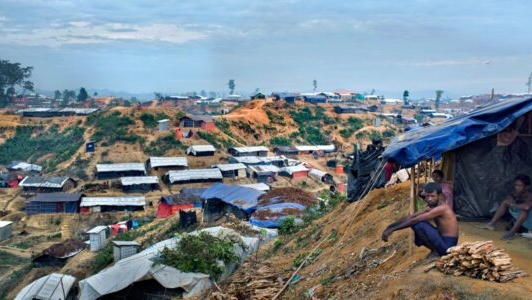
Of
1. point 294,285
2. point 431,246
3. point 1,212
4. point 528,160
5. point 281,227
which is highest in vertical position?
point 528,160

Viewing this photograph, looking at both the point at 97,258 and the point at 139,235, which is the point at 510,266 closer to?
the point at 97,258

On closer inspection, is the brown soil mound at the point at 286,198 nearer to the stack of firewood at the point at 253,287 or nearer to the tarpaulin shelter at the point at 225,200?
the tarpaulin shelter at the point at 225,200

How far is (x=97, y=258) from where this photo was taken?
63.5ft

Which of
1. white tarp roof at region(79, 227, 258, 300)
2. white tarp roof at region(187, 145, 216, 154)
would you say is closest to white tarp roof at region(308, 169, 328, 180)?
white tarp roof at region(187, 145, 216, 154)

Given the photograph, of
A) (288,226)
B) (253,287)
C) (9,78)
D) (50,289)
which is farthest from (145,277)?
(9,78)

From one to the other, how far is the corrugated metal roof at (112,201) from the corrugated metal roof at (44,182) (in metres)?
4.52

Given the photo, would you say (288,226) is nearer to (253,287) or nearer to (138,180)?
(253,287)

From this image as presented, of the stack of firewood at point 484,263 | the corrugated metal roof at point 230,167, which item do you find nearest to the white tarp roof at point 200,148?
the corrugated metal roof at point 230,167

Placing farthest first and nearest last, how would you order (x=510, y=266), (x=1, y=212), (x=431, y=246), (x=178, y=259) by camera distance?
(x=1, y=212), (x=178, y=259), (x=431, y=246), (x=510, y=266)

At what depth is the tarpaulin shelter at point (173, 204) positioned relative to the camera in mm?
34188

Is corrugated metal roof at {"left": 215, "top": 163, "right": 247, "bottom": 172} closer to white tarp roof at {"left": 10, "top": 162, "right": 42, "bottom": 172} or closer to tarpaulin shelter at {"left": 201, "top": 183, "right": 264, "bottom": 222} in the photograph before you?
white tarp roof at {"left": 10, "top": 162, "right": 42, "bottom": 172}

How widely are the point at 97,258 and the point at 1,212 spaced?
2161 centimetres

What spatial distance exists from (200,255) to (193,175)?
101 ft

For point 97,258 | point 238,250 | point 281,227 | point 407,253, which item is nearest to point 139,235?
point 97,258
